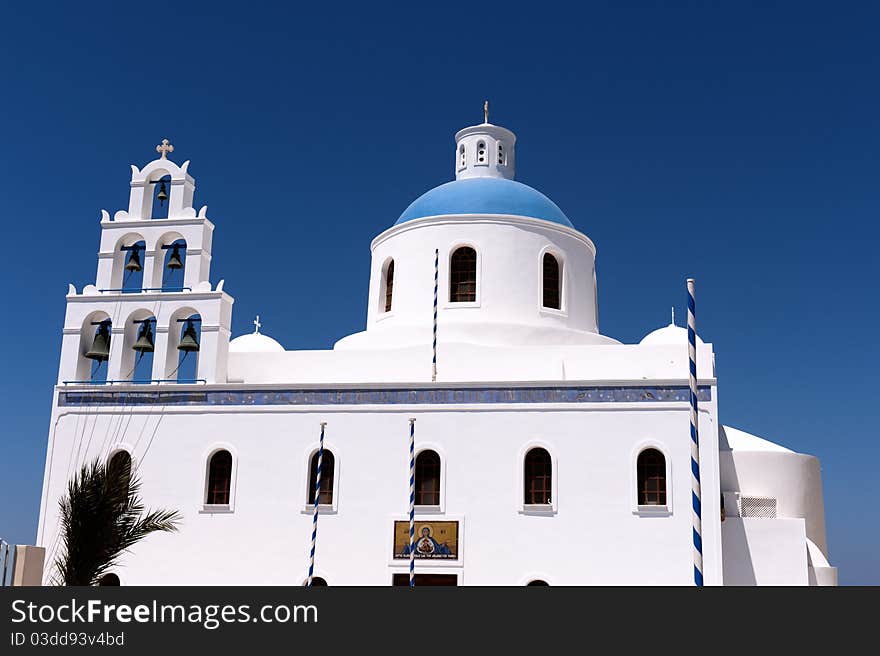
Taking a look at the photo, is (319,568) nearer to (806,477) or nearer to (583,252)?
(583,252)

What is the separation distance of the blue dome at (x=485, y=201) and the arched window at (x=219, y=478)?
6710 mm

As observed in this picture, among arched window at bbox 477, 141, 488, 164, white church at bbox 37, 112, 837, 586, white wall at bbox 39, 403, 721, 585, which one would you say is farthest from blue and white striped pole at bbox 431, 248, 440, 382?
arched window at bbox 477, 141, 488, 164

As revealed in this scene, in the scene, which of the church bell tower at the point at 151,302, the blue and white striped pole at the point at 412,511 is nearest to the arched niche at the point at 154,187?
the church bell tower at the point at 151,302

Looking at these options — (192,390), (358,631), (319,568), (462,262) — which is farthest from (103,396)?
(358,631)

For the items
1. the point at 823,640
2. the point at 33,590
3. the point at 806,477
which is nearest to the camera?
the point at 823,640

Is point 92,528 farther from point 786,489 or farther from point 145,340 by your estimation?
point 786,489

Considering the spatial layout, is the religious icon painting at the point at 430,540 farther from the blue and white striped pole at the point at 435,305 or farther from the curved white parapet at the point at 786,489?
the curved white parapet at the point at 786,489

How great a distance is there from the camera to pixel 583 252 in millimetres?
21594

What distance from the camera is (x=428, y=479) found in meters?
17.0

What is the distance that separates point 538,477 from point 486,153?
924cm

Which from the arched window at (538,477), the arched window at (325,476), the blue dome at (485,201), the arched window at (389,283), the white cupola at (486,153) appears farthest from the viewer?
the white cupola at (486,153)

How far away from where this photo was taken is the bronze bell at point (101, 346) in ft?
61.4

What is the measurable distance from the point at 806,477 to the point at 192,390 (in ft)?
41.9

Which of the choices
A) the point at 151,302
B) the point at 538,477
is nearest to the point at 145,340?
the point at 151,302
